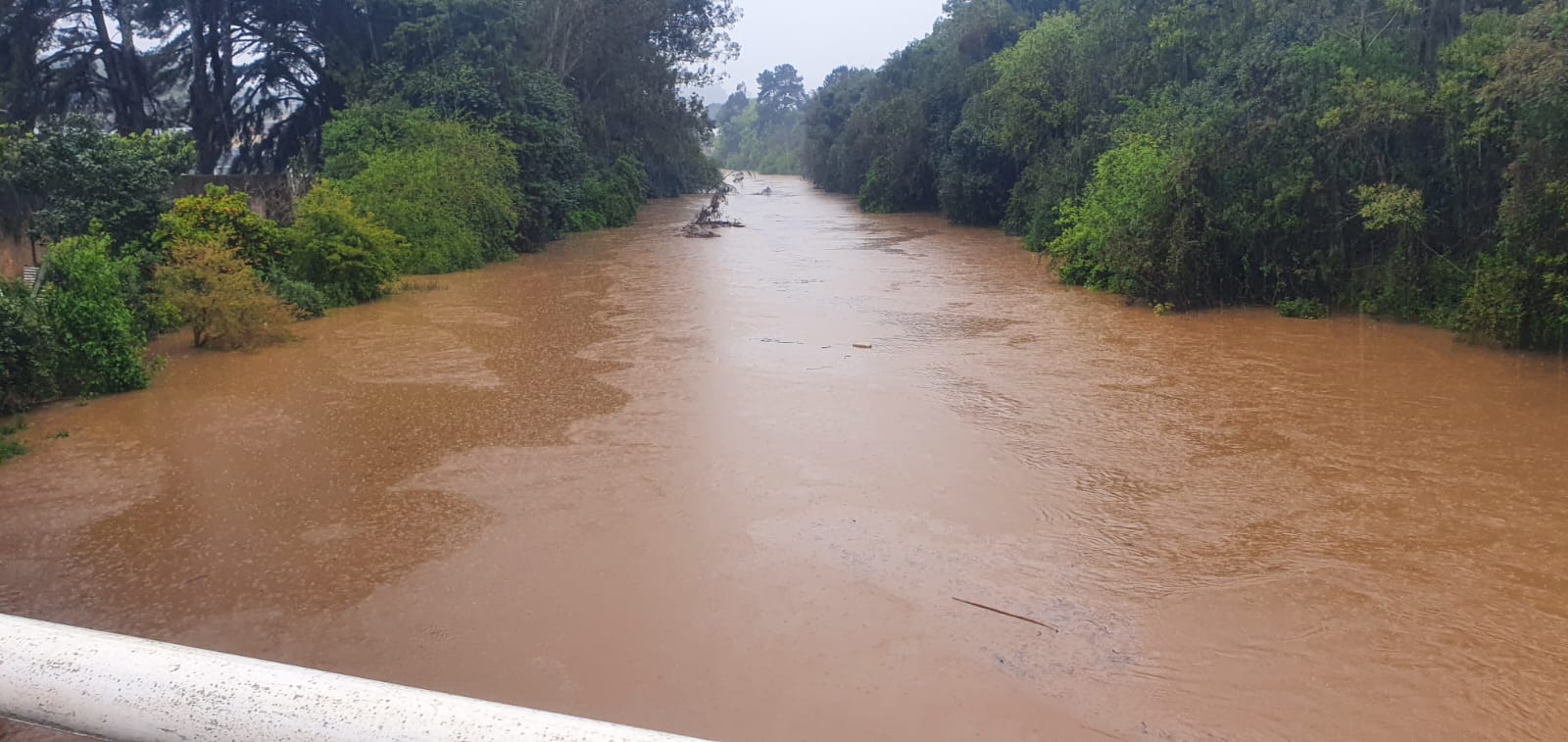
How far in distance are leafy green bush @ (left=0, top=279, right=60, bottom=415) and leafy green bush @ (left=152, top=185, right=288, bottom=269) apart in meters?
3.60

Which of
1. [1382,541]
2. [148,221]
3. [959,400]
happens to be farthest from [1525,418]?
[148,221]

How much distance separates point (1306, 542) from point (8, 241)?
14877 mm

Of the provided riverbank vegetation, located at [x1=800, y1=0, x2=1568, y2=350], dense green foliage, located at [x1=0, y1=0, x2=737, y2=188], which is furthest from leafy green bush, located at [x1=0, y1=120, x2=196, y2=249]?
riverbank vegetation, located at [x1=800, y1=0, x2=1568, y2=350]

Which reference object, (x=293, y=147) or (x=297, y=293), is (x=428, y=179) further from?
(x=293, y=147)

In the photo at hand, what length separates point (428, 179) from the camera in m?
19.9

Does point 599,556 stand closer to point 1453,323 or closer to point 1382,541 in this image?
point 1382,541

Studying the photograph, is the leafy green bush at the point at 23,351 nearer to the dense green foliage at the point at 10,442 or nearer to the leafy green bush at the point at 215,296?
the dense green foliage at the point at 10,442

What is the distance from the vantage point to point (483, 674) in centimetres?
491

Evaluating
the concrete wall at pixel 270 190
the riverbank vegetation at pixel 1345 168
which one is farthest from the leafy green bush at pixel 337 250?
the riverbank vegetation at pixel 1345 168

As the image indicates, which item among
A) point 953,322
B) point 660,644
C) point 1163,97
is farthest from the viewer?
point 1163,97

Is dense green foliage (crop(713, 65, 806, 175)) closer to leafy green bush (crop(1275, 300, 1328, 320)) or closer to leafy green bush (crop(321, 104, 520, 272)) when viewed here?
leafy green bush (crop(321, 104, 520, 272))

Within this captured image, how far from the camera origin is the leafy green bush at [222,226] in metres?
13.4

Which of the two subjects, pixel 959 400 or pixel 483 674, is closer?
pixel 483 674

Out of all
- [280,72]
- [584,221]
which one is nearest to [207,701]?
[280,72]
